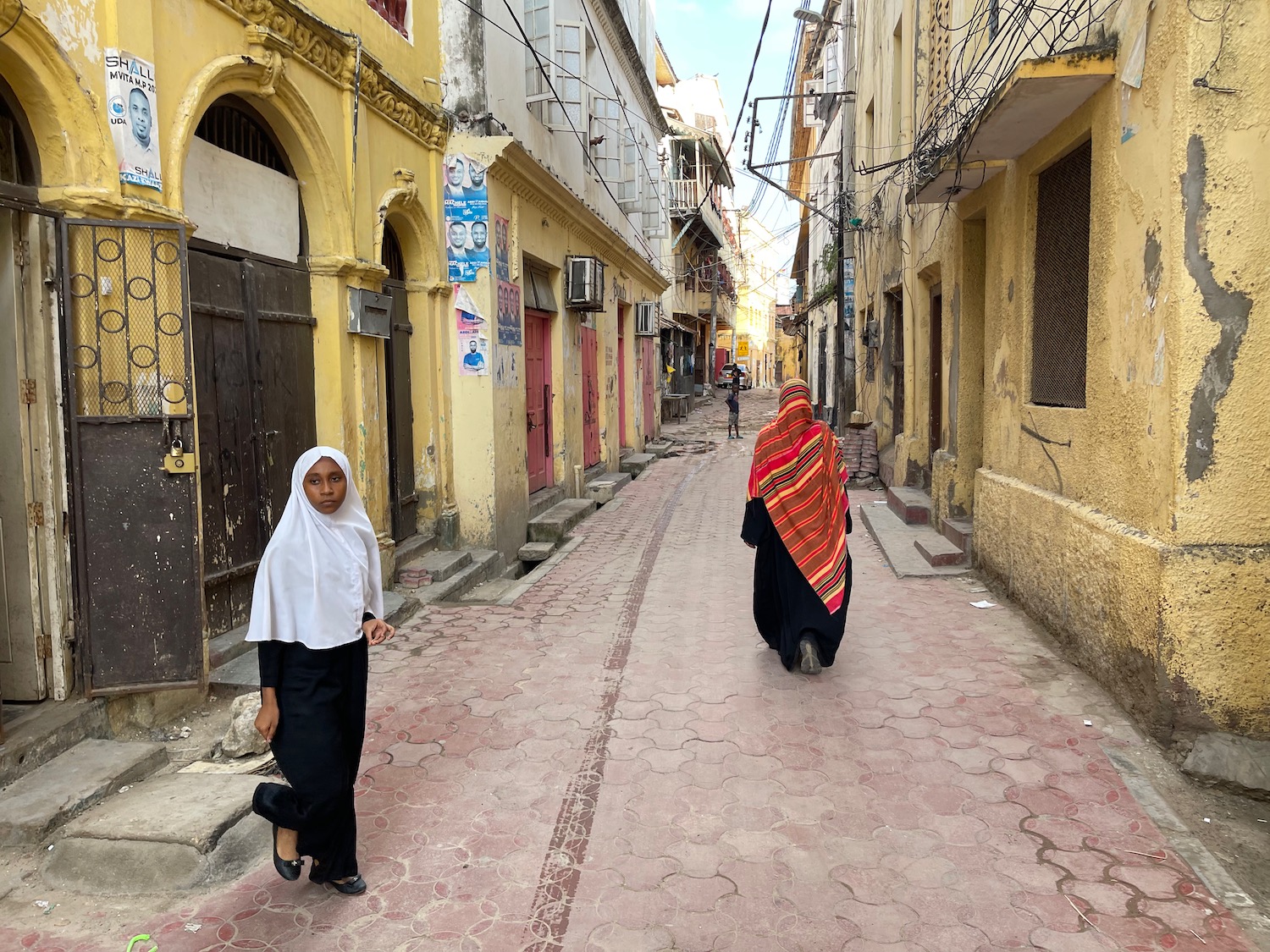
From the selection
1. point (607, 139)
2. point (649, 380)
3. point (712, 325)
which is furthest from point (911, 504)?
point (712, 325)

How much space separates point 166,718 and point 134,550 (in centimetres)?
89

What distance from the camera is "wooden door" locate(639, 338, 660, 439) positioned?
19469mm

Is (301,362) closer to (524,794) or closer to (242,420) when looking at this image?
(242,420)

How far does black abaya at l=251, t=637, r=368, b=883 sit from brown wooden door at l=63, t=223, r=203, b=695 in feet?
5.79

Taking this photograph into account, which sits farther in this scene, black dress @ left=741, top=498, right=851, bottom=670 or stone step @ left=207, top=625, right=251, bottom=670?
black dress @ left=741, top=498, right=851, bottom=670

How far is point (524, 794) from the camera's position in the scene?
373 cm

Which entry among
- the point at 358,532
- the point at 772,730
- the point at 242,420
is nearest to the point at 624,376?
the point at 242,420

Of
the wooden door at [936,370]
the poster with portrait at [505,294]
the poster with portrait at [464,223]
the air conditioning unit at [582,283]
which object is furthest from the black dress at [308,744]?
the air conditioning unit at [582,283]

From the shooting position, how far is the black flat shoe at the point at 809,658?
5070 millimetres

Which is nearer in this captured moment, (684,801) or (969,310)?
(684,801)

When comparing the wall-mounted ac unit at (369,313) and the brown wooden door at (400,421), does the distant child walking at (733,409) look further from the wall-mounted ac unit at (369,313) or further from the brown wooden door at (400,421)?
the wall-mounted ac unit at (369,313)

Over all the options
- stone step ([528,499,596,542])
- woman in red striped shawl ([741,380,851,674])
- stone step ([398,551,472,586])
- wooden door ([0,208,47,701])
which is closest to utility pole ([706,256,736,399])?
stone step ([528,499,596,542])

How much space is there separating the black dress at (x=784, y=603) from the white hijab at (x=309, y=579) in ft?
9.23

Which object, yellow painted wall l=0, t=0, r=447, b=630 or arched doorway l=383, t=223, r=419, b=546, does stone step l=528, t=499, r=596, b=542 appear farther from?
arched doorway l=383, t=223, r=419, b=546
